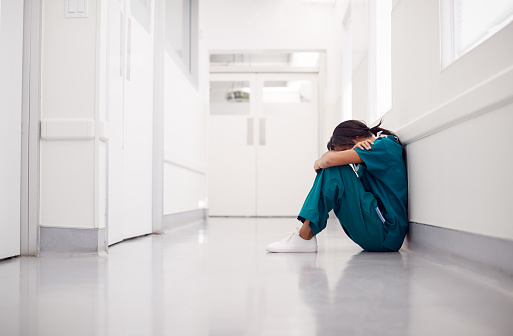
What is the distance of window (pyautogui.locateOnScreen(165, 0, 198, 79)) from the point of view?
182 inches

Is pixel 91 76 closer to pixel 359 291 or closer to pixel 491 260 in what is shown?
pixel 359 291

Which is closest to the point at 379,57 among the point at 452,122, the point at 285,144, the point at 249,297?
the point at 452,122

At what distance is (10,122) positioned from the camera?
7.44ft

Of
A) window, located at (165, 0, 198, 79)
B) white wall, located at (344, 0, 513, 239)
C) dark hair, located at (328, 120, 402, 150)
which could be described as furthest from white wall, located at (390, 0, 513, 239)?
window, located at (165, 0, 198, 79)

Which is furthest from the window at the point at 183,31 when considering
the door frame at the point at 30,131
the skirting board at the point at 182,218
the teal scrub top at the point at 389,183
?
the teal scrub top at the point at 389,183

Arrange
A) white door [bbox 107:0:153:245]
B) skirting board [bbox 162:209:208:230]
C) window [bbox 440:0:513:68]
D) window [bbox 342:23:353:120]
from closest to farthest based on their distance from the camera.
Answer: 1. window [bbox 440:0:513:68]
2. white door [bbox 107:0:153:245]
3. skirting board [bbox 162:209:208:230]
4. window [bbox 342:23:353:120]

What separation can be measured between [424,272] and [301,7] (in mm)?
5019

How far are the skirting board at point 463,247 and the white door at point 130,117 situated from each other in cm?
166

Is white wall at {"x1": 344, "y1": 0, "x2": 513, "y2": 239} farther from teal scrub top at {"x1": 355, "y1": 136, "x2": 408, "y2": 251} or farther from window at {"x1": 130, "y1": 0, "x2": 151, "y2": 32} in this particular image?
window at {"x1": 130, "y1": 0, "x2": 151, "y2": 32}

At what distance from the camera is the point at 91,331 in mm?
1014

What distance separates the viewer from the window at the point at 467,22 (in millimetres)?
1711

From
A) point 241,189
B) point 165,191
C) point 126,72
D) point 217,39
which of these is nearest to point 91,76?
point 126,72

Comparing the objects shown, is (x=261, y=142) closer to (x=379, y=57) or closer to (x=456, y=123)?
(x=379, y=57)

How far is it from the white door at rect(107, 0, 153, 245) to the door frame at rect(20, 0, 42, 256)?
1.25 ft
